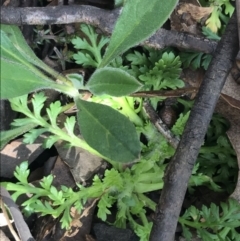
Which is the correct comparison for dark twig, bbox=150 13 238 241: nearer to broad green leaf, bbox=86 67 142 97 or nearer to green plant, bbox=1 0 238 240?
green plant, bbox=1 0 238 240

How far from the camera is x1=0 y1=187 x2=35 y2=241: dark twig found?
1924mm

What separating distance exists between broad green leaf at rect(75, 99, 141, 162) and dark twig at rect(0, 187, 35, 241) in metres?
0.58

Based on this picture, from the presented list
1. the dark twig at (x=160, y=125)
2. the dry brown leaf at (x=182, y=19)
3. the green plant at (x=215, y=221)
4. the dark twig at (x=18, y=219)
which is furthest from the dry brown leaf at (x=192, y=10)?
the dark twig at (x=18, y=219)

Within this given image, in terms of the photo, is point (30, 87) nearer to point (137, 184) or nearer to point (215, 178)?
point (137, 184)

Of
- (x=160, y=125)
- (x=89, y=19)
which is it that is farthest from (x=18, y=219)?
(x=89, y=19)

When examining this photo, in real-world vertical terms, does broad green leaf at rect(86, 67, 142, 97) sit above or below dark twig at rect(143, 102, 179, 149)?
above

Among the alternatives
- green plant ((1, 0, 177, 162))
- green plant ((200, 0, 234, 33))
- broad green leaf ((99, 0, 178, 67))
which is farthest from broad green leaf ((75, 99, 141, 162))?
green plant ((200, 0, 234, 33))

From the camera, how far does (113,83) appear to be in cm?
149

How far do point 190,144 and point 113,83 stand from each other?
0.39 m

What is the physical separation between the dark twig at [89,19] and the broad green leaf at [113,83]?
43cm

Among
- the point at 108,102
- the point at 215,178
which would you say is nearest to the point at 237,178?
the point at 215,178

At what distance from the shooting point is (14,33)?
1.79 m

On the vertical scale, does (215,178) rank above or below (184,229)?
above

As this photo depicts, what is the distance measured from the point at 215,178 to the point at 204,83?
44 cm
